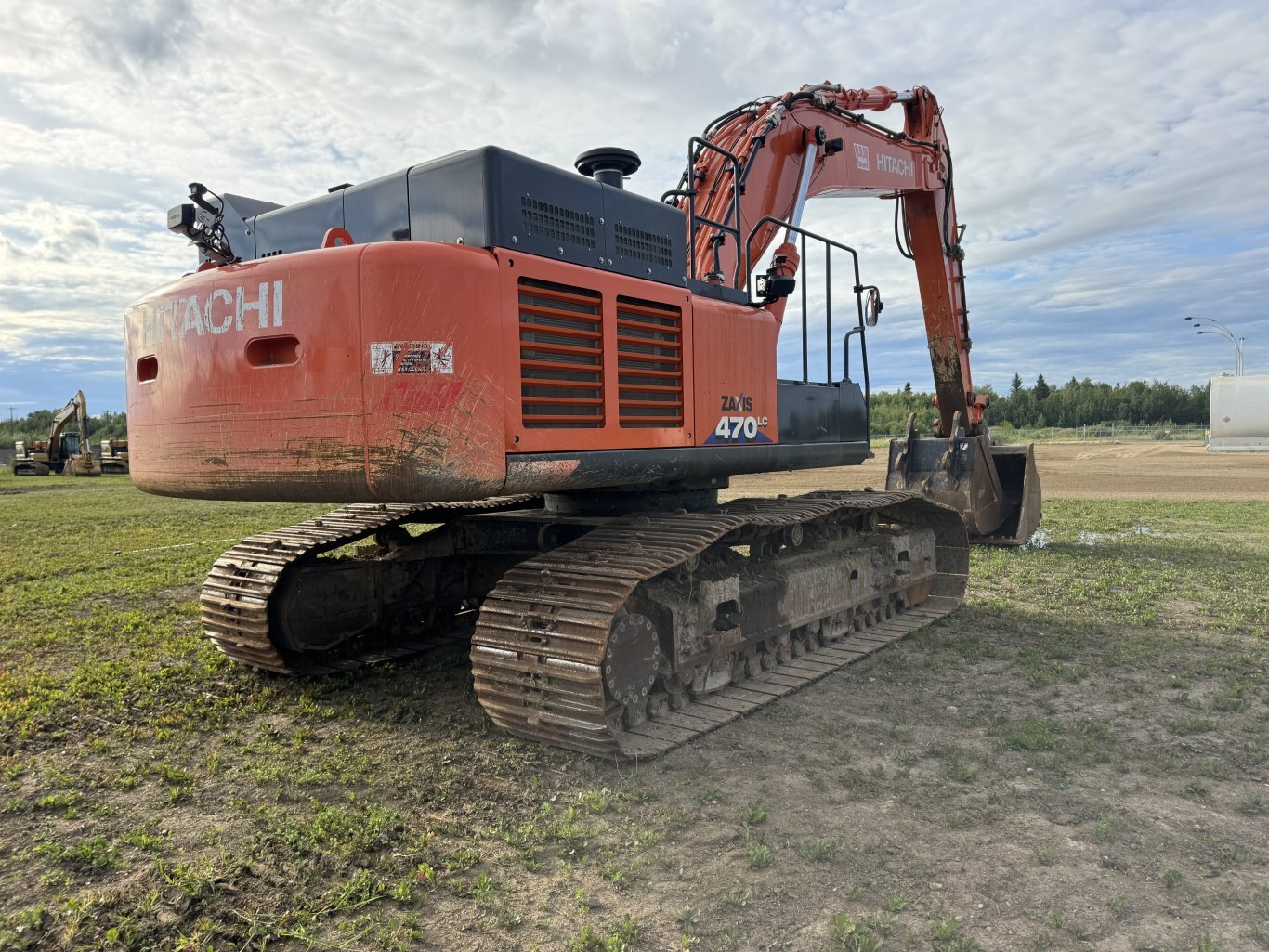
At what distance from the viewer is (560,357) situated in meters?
4.56

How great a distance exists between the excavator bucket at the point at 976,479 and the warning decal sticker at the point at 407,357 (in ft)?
25.2

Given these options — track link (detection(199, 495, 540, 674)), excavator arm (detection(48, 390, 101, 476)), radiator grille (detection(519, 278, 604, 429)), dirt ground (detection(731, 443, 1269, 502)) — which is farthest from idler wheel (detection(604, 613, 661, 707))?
excavator arm (detection(48, 390, 101, 476))

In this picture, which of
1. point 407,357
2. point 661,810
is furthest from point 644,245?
point 661,810

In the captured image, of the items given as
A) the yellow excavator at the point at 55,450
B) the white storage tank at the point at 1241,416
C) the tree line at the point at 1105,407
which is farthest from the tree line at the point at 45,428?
the tree line at the point at 1105,407

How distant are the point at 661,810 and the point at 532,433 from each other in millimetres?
1791

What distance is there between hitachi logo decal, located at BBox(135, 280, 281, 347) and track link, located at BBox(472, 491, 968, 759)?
1.78m

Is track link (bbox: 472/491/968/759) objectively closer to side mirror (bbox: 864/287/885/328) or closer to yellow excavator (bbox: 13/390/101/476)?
side mirror (bbox: 864/287/885/328)

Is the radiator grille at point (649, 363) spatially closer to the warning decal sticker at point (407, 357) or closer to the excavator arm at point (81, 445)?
the warning decal sticker at point (407, 357)

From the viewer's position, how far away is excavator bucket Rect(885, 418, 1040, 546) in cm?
1055

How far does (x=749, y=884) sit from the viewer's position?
3.26 m

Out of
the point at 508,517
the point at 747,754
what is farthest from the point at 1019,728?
the point at 508,517

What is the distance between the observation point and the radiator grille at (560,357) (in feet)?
14.4

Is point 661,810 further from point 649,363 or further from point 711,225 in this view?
point 711,225

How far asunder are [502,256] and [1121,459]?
3641 centimetres
